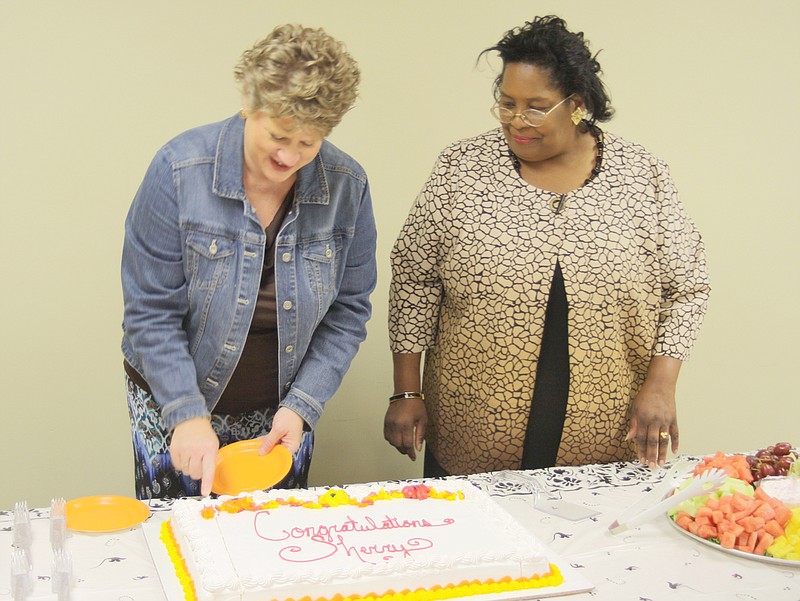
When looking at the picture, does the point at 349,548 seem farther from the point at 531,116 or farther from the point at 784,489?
the point at 531,116

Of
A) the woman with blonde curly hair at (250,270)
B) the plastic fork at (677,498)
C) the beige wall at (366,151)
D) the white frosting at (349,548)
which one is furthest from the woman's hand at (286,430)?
the beige wall at (366,151)

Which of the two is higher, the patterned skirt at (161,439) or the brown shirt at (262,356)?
the brown shirt at (262,356)

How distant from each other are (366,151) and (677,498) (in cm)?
168

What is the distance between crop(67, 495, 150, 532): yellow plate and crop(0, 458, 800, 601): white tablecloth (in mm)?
17

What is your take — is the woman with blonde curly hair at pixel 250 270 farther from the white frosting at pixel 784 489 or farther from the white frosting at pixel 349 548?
the white frosting at pixel 784 489

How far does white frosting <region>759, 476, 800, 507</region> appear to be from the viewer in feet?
5.66

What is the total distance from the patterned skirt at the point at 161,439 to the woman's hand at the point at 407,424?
33 cm

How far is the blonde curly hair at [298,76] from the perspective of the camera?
1594mm

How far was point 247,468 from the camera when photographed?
1.79 m

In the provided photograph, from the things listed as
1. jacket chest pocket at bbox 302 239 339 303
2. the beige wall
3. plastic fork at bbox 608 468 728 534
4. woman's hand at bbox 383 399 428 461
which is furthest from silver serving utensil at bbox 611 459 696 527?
the beige wall

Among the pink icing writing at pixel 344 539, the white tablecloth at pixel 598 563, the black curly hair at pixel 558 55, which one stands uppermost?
the black curly hair at pixel 558 55

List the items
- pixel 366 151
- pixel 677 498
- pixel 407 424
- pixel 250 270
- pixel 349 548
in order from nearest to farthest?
pixel 349 548, pixel 677 498, pixel 250 270, pixel 407 424, pixel 366 151

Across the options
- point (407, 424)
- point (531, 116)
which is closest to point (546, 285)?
point (531, 116)

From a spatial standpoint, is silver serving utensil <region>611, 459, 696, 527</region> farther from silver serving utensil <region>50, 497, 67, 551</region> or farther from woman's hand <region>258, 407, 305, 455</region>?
silver serving utensil <region>50, 497, 67, 551</region>
